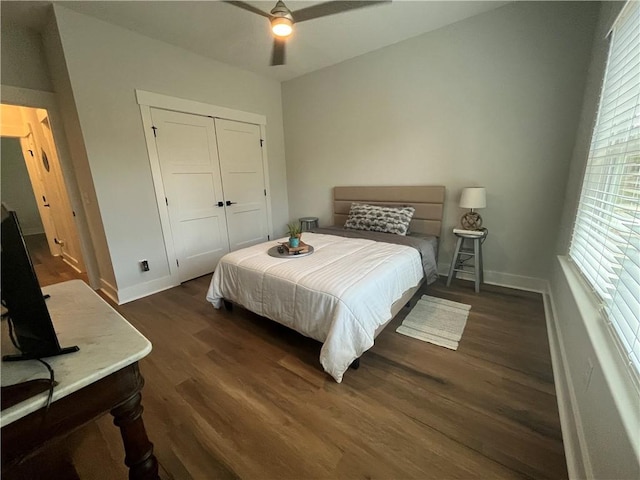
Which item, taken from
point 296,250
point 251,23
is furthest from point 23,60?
point 296,250

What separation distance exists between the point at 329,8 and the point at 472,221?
240 cm

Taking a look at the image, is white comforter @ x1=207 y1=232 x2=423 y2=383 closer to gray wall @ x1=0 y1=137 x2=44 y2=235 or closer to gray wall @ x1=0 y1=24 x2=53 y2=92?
gray wall @ x1=0 y1=24 x2=53 y2=92

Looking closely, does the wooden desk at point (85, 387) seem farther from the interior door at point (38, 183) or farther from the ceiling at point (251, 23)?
the interior door at point (38, 183)

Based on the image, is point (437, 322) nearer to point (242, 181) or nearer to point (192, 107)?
point (242, 181)

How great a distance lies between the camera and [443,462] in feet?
4.04

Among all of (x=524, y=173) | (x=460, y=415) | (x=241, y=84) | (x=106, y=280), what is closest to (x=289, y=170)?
(x=241, y=84)

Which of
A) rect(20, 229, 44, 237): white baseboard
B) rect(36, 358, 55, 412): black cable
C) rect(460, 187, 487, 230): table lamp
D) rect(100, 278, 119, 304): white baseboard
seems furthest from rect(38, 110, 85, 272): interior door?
rect(460, 187, 487, 230): table lamp

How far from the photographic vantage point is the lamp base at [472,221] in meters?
2.87

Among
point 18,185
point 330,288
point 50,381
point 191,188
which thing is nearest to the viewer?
point 50,381

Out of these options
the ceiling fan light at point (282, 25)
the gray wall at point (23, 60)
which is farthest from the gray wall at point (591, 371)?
the gray wall at point (23, 60)

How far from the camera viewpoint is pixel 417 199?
3.25m

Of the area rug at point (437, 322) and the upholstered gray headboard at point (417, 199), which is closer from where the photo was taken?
the area rug at point (437, 322)

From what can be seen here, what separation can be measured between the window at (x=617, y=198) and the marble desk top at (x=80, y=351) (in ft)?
5.66

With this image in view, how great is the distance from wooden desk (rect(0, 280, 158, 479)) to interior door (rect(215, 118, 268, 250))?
297 cm
